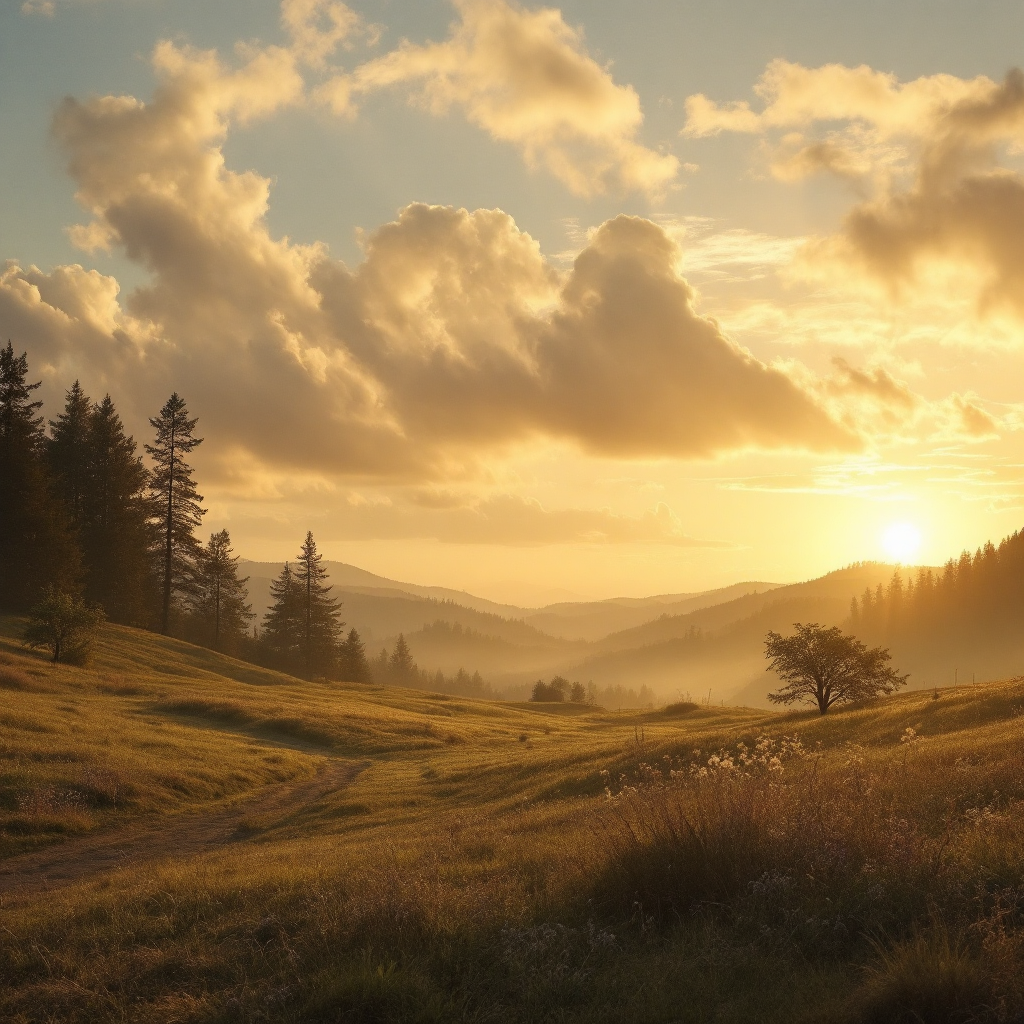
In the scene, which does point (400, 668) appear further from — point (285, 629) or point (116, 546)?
point (116, 546)

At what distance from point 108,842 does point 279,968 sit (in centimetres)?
1685

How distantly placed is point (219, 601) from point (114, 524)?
83.3 feet

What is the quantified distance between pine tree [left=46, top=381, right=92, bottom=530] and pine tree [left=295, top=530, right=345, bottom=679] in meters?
28.3

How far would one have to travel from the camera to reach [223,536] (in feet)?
298

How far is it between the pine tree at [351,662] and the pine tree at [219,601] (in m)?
13.2

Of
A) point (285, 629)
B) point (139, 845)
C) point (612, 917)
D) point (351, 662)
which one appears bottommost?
point (351, 662)

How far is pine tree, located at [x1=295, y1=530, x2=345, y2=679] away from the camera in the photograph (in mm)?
93375

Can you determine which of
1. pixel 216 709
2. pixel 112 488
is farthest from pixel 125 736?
pixel 112 488

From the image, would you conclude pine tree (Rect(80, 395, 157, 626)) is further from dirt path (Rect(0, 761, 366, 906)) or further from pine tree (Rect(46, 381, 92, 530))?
dirt path (Rect(0, 761, 366, 906))

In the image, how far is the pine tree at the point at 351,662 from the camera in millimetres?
100375

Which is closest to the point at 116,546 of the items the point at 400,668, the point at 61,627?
the point at 61,627

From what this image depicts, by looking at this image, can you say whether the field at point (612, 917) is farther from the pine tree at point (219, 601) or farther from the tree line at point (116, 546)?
the pine tree at point (219, 601)

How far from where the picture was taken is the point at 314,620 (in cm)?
9488

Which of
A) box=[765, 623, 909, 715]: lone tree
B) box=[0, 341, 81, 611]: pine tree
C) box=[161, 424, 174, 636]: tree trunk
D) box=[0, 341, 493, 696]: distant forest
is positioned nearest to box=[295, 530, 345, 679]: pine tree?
box=[0, 341, 493, 696]: distant forest
